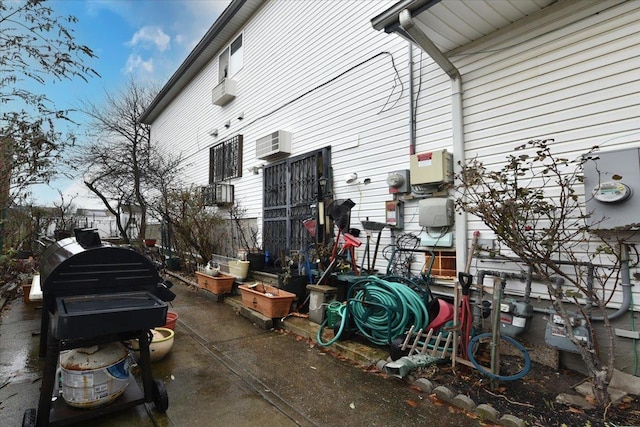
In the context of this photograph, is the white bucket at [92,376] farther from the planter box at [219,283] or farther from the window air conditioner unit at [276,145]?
the window air conditioner unit at [276,145]

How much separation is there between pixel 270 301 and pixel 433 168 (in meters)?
2.94

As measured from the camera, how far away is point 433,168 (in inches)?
164

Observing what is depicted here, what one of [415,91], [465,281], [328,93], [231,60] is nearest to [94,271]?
[465,281]

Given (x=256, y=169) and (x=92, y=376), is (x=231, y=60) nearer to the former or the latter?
(x=256, y=169)

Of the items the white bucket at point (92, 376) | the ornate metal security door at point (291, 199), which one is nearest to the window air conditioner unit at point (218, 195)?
the ornate metal security door at point (291, 199)

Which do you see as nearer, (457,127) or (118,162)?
(457,127)

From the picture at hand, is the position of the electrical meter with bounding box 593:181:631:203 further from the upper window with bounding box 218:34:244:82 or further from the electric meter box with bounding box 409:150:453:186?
the upper window with bounding box 218:34:244:82

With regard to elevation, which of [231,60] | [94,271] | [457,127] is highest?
[231,60]

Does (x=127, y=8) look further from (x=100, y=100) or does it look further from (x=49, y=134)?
(x=100, y=100)

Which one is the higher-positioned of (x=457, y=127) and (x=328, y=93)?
(x=328, y=93)

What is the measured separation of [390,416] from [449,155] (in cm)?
308

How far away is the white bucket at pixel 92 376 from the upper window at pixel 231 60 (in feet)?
28.8

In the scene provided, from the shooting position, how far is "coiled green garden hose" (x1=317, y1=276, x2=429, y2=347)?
3.53m

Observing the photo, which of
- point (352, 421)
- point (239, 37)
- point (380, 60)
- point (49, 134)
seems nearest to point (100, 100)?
point (239, 37)
